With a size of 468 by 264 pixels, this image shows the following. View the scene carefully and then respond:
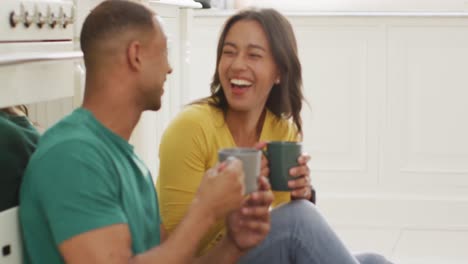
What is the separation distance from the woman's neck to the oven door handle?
1.23 ft

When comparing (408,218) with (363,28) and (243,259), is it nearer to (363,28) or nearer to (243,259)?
(363,28)

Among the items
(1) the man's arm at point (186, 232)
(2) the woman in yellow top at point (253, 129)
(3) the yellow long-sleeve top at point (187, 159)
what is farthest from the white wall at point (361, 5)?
(1) the man's arm at point (186, 232)

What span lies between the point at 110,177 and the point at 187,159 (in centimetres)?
57

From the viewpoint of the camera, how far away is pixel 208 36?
4.08m

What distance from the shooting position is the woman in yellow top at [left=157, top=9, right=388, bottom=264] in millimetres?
1824

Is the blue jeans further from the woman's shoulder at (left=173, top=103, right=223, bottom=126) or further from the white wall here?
the white wall

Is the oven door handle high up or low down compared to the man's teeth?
up

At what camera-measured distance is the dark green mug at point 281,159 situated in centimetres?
Answer: 168

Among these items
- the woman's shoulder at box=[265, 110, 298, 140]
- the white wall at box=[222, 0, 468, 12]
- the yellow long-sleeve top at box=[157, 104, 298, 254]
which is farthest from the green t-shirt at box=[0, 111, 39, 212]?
the white wall at box=[222, 0, 468, 12]

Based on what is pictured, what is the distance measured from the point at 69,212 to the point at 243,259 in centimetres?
67

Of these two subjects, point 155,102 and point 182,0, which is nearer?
point 155,102

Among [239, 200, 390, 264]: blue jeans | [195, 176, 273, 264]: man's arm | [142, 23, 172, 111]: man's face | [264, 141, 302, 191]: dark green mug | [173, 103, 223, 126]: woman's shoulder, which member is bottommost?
[239, 200, 390, 264]: blue jeans

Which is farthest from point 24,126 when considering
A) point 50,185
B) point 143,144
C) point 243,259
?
point 143,144

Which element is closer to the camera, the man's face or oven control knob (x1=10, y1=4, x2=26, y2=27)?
the man's face
